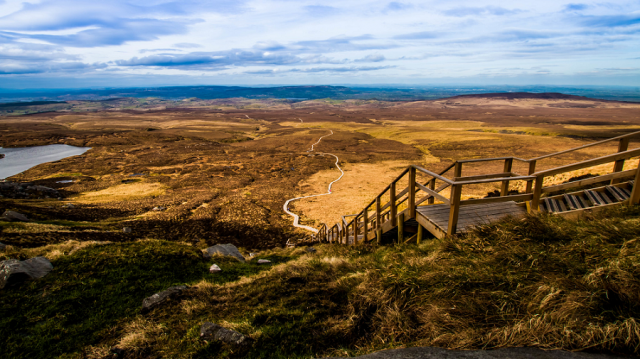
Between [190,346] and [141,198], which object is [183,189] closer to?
[141,198]

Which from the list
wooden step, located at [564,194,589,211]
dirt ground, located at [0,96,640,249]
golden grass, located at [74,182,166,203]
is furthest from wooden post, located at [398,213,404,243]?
golden grass, located at [74,182,166,203]

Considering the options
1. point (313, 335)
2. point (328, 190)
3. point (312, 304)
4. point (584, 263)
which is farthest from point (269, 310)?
point (328, 190)

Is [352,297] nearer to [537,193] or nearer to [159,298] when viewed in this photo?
[159,298]

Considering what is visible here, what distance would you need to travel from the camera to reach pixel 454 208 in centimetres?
573

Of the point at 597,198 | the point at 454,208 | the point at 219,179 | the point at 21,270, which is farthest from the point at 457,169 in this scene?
the point at 219,179

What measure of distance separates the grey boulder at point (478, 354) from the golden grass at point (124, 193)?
1148 inches

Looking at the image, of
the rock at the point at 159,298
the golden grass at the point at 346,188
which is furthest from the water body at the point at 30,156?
the rock at the point at 159,298

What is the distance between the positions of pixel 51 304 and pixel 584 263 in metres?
8.99

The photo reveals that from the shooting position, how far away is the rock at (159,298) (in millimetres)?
5766

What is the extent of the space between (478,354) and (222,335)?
3.40 metres

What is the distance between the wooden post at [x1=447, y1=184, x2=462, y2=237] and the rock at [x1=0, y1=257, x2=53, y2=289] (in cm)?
881

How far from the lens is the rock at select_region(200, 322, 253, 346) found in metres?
4.32

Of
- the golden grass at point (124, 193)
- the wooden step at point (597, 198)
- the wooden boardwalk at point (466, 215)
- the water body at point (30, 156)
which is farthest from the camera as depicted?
the water body at point (30, 156)

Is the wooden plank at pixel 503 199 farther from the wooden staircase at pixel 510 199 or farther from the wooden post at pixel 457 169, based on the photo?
the wooden post at pixel 457 169
